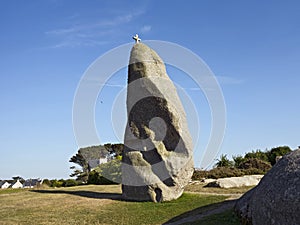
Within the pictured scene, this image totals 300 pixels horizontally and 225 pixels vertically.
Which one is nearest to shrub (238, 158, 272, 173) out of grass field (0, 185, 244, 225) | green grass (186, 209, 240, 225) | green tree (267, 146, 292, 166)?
green tree (267, 146, 292, 166)

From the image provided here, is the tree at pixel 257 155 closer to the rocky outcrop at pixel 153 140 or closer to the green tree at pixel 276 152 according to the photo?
the green tree at pixel 276 152

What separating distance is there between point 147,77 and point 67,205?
321 inches

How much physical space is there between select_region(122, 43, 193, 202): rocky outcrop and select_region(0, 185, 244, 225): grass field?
87 centimetres

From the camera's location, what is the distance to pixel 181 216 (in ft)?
52.0

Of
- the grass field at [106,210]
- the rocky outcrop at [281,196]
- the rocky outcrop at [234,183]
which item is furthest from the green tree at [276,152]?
the rocky outcrop at [281,196]

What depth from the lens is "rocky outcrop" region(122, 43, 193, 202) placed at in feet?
65.1

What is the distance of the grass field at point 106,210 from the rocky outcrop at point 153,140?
87cm

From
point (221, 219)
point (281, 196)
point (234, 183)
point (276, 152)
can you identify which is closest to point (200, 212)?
point (221, 219)

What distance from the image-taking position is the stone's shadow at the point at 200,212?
583 inches

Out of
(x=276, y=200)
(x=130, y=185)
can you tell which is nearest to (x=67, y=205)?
(x=130, y=185)

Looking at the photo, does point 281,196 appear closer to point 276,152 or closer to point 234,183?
point 234,183

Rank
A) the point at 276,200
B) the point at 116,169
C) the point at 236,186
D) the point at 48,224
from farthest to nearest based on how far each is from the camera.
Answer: the point at 116,169 < the point at 236,186 < the point at 48,224 < the point at 276,200

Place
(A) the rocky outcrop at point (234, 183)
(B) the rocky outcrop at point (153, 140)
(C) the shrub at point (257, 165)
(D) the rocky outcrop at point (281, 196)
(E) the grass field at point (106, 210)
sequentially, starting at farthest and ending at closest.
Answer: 1. (C) the shrub at point (257, 165)
2. (A) the rocky outcrop at point (234, 183)
3. (B) the rocky outcrop at point (153, 140)
4. (E) the grass field at point (106, 210)
5. (D) the rocky outcrop at point (281, 196)

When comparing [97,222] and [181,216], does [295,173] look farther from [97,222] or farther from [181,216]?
[97,222]
